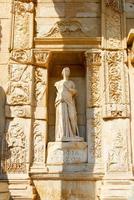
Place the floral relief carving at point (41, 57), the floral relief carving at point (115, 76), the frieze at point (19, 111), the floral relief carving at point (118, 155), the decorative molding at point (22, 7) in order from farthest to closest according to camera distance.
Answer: the decorative molding at point (22, 7) → the floral relief carving at point (41, 57) → the floral relief carving at point (115, 76) → the frieze at point (19, 111) → the floral relief carving at point (118, 155)

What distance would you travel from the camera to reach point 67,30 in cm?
786

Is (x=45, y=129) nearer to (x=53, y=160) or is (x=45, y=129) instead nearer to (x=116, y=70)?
(x=53, y=160)

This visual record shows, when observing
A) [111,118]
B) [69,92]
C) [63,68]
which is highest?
[63,68]

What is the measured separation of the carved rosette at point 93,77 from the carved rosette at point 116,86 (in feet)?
0.62

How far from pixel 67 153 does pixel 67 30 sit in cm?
258

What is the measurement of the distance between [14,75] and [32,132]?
1.23 m

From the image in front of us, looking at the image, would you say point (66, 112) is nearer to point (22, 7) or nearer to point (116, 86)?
point (116, 86)

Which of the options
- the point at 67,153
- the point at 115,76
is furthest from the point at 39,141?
the point at 115,76

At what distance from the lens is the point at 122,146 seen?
718cm

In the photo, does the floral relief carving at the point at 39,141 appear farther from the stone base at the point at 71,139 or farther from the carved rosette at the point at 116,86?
the carved rosette at the point at 116,86

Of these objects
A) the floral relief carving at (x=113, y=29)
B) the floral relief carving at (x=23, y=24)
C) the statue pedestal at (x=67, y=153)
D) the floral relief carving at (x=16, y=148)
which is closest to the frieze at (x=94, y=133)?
the statue pedestal at (x=67, y=153)

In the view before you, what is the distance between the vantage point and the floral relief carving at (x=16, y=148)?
7.15 m

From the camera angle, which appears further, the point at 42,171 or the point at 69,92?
the point at 69,92

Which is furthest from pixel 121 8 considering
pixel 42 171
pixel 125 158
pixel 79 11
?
pixel 42 171
